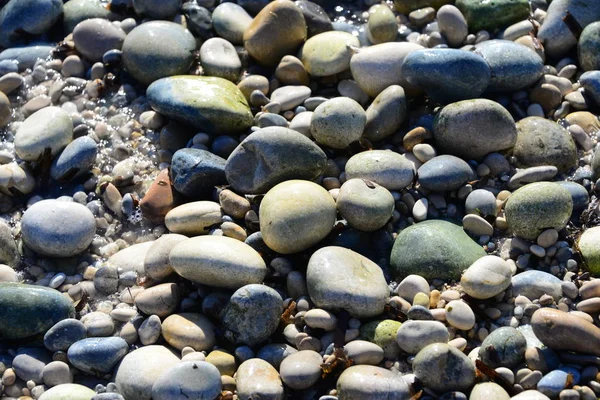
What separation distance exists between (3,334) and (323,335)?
176cm

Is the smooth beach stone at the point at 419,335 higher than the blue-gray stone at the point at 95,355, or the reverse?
the smooth beach stone at the point at 419,335

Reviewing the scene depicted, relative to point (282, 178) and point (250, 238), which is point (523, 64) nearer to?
point (282, 178)

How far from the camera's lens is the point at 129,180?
514cm

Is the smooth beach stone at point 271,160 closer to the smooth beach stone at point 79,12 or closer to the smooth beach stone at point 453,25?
the smooth beach stone at point 453,25

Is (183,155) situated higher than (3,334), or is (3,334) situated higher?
(183,155)

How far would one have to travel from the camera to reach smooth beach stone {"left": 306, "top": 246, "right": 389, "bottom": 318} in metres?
4.07

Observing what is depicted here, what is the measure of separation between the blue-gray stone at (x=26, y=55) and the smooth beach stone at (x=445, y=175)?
10.5 feet

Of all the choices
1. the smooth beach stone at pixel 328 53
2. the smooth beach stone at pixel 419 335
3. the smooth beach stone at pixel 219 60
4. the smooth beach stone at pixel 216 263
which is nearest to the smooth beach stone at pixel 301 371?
the smooth beach stone at pixel 419 335

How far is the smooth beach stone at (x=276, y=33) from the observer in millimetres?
5730

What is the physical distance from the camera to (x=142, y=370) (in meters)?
3.99

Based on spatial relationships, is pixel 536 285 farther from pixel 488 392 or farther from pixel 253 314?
pixel 253 314

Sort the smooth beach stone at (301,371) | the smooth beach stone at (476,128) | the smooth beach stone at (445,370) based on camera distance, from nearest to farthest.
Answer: the smooth beach stone at (445,370)
the smooth beach stone at (301,371)
the smooth beach stone at (476,128)

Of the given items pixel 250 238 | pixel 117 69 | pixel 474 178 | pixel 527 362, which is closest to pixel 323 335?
pixel 250 238

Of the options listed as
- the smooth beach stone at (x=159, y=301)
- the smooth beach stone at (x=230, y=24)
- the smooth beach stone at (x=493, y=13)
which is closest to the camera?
the smooth beach stone at (x=159, y=301)
